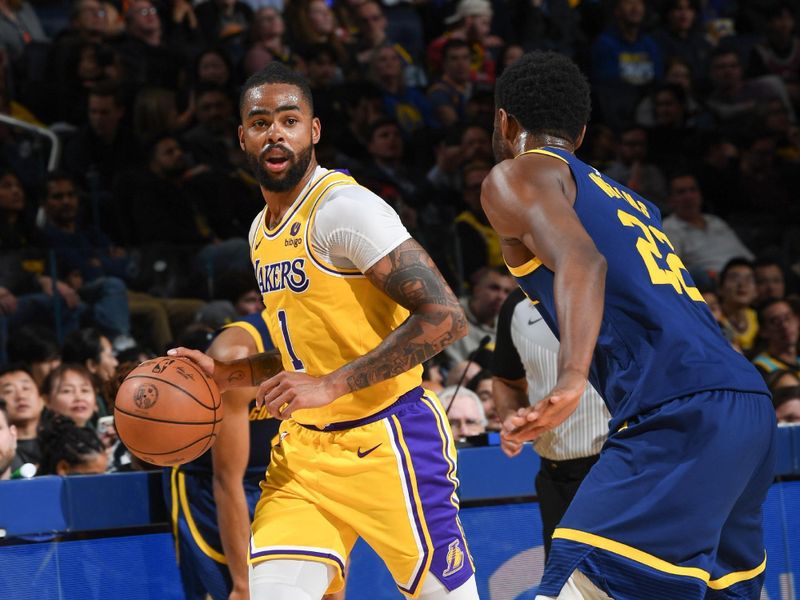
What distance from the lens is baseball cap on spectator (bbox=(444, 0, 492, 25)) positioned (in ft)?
36.7

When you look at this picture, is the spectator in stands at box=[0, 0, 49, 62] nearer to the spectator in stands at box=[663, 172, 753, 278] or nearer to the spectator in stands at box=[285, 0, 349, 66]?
the spectator in stands at box=[285, 0, 349, 66]

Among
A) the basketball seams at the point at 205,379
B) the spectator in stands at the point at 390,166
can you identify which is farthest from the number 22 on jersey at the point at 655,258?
the spectator in stands at the point at 390,166

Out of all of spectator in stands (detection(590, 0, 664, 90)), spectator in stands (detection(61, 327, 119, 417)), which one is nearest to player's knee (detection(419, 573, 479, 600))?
spectator in stands (detection(61, 327, 119, 417))

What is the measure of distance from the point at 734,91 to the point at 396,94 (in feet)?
10.5

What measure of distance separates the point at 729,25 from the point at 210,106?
6375 mm

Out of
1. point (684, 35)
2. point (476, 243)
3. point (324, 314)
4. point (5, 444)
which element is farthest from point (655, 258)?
point (684, 35)

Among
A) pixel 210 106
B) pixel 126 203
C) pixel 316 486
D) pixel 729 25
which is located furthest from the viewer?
pixel 729 25

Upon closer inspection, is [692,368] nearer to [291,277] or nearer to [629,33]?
[291,277]

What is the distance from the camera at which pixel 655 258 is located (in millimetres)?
2816

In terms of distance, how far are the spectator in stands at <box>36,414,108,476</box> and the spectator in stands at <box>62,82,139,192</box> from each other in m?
4.01

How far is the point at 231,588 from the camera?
4.34m

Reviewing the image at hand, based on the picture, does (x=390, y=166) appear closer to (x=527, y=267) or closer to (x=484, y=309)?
(x=484, y=309)

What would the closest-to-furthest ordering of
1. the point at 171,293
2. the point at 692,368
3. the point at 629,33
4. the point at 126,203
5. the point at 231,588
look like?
the point at 692,368 → the point at 231,588 → the point at 171,293 → the point at 126,203 → the point at 629,33

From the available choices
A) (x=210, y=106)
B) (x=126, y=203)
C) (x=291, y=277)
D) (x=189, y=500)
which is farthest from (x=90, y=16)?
(x=291, y=277)
